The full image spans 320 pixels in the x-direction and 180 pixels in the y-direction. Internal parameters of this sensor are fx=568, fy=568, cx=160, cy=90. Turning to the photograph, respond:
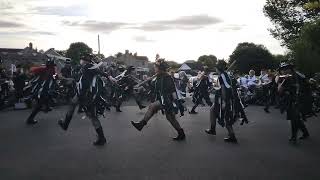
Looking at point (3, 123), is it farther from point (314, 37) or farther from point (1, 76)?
point (314, 37)

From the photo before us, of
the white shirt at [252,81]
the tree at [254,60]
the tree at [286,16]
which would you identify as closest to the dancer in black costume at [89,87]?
the white shirt at [252,81]

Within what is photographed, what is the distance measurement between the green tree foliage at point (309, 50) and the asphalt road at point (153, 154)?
66.9ft

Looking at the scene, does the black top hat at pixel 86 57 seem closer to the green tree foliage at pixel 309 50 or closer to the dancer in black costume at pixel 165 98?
the dancer in black costume at pixel 165 98

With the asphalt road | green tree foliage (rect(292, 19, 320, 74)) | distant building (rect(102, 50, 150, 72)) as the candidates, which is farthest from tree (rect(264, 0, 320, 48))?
distant building (rect(102, 50, 150, 72))

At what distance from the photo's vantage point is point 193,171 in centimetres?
880

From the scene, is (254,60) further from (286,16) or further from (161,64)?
(161,64)

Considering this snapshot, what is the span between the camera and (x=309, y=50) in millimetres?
37719

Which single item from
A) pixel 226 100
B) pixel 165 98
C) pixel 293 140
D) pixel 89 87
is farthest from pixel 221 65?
pixel 89 87

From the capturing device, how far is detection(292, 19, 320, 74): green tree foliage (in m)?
35.4

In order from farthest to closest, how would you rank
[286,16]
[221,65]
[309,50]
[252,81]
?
[286,16] < [309,50] < [252,81] < [221,65]

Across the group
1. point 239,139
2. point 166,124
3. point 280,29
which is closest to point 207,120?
point 166,124

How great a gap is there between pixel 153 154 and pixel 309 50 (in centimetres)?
2918

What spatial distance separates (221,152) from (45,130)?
5.99 meters

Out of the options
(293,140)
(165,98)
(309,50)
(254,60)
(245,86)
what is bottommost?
(254,60)
